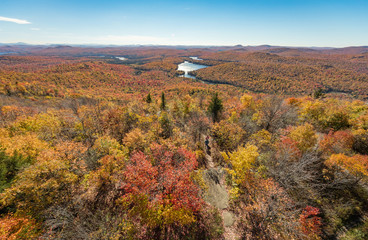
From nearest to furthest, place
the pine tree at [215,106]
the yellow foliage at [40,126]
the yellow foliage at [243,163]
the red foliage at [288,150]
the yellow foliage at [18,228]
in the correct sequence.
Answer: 1. the yellow foliage at [18,228]
2. the yellow foliage at [243,163]
3. the red foliage at [288,150]
4. the yellow foliage at [40,126]
5. the pine tree at [215,106]

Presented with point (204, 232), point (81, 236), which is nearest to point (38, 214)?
point (81, 236)

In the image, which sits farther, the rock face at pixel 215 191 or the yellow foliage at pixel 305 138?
the yellow foliage at pixel 305 138

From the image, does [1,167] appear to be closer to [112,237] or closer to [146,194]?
[112,237]

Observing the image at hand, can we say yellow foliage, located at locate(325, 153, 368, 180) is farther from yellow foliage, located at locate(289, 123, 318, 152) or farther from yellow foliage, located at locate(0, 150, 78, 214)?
yellow foliage, located at locate(0, 150, 78, 214)

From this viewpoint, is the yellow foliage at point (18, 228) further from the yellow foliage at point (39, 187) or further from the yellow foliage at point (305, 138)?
the yellow foliage at point (305, 138)

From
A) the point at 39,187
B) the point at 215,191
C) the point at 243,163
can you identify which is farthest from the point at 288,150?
the point at 39,187

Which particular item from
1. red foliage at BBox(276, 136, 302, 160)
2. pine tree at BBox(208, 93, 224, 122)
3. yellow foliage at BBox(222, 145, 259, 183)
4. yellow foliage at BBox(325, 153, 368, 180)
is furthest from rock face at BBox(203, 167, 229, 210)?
pine tree at BBox(208, 93, 224, 122)

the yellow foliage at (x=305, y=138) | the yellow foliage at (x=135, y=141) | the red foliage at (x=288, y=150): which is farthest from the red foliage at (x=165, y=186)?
the yellow foliage at (x=305, y=138)

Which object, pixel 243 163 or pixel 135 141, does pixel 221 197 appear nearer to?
pixel 243 163
